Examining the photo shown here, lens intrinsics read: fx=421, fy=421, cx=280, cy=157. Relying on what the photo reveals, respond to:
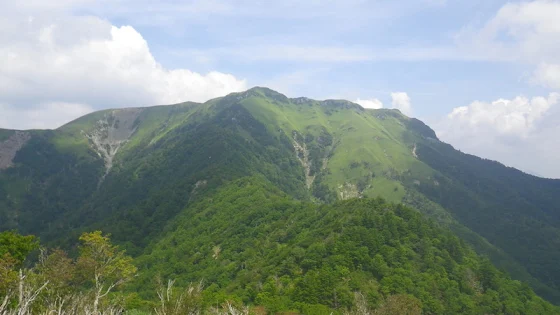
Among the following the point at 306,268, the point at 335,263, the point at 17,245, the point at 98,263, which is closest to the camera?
the point at 98,263

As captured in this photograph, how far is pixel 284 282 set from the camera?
93.4 metres

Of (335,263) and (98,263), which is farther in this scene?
(335,263)

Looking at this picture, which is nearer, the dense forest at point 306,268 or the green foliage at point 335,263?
the dense forest at point 306,268

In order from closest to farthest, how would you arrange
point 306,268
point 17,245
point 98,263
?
point 98,263, point 17,245, point 306,268

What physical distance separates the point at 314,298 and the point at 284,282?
1210cm

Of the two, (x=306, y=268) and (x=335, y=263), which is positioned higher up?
(x=335, y=263)

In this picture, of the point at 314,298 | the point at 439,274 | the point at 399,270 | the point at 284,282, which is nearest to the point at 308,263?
the point at 284,282

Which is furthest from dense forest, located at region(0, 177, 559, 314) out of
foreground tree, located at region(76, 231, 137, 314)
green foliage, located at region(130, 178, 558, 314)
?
green foliage, located at region(130, 178, 558, 314)

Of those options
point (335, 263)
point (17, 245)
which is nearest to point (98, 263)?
point (17, 245)

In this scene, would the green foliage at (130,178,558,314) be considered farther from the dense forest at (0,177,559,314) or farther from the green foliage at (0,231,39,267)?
the green foliage at (0,231,39,267)

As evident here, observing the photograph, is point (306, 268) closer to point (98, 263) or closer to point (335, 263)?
point (335, 263)

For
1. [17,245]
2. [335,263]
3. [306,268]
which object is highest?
[17,245]

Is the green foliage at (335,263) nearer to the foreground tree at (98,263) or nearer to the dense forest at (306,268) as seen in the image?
the dense forest at (306,268)

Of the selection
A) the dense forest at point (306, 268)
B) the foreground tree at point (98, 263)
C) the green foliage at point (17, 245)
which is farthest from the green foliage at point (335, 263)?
the green foliage at point (17, 245)
